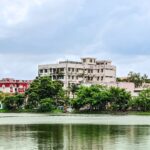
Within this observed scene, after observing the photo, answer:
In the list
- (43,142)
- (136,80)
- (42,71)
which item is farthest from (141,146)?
(42,71)

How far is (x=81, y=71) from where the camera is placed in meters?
173

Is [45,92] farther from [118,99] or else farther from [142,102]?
[142,102]

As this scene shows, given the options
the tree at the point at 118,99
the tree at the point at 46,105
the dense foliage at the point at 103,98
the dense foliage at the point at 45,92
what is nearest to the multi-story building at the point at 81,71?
the dense foliage at the point at 45,92

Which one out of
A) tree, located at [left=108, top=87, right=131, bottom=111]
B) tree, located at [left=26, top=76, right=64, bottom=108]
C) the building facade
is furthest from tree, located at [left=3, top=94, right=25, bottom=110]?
the building facade

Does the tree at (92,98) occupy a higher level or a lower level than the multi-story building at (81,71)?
lower

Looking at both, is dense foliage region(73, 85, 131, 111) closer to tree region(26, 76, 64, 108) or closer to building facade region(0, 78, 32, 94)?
tree region(26, 76, 64, 108)

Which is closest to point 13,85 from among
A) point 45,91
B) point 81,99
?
point 45,91

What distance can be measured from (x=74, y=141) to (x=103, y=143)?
2.40 metres

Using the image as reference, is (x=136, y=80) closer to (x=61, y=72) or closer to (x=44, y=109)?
(x=61, y=72)

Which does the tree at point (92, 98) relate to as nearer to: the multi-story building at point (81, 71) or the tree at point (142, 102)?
the tree at point (142, 102)

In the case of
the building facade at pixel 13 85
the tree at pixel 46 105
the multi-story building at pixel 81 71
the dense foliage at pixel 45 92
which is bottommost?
the tree at pixel 46 105

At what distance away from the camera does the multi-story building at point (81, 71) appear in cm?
16975

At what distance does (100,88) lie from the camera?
5118 inches

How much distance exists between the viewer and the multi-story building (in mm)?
169750
